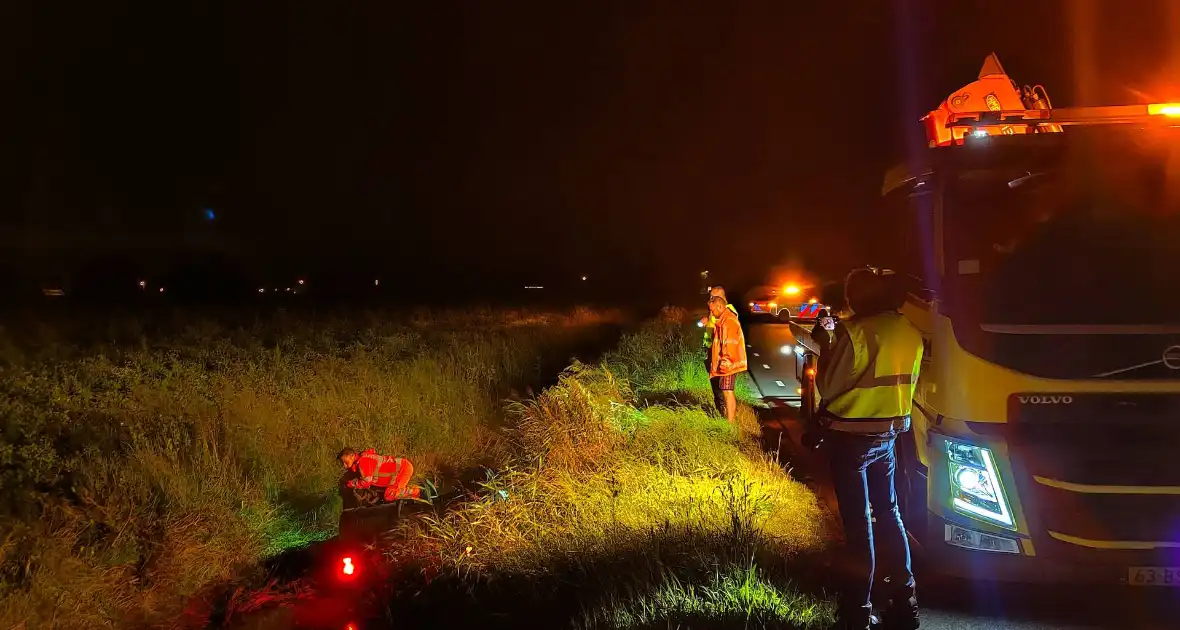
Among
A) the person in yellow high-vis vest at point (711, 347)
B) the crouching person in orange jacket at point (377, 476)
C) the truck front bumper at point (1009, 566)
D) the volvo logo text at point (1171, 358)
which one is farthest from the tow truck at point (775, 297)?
the volvo logo text at point (1171, 358)

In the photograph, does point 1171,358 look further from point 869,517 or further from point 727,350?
point 727,350

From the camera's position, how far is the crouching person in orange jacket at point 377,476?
5.44m

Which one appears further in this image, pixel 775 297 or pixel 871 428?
pixel 775 297

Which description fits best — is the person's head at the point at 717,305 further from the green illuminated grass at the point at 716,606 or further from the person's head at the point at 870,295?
the green illuminated grass at the point at 716,606

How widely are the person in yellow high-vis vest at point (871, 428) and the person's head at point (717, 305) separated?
3.87 metres

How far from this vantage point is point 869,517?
3.50 meters

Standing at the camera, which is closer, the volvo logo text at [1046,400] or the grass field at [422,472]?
the volvo logo text at [1046,400]

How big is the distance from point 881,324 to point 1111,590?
1999 millimetres

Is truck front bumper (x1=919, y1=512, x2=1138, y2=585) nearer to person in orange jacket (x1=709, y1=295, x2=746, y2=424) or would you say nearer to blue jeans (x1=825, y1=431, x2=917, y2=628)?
blue jeans (x1=825, y1=431, x2=917, y2=628)

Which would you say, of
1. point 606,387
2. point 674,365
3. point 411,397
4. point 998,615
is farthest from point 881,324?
point 674,365

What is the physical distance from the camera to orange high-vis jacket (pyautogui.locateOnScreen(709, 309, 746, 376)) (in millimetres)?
7371

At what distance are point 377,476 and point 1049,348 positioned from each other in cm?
468

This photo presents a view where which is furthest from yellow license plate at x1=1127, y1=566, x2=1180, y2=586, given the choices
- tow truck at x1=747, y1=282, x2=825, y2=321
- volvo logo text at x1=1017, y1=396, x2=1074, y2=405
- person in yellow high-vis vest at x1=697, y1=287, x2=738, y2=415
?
tow truck at x1=747, y1=282, x2=825, y2=321

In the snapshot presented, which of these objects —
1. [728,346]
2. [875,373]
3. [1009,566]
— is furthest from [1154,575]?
[728,346]
